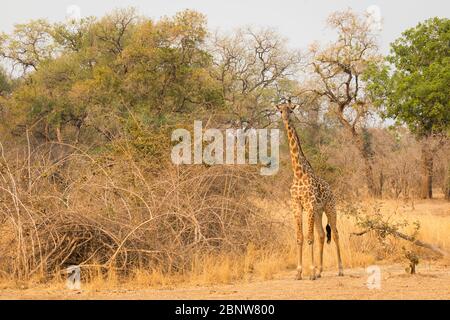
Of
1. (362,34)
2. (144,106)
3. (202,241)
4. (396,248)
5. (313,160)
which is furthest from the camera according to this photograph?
(362,34)

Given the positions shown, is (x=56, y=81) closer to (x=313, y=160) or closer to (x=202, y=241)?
(x=313, y=160)

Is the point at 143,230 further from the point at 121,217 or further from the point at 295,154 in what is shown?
the point at 295,154

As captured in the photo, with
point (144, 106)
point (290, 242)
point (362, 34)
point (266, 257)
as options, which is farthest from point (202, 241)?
point (362, 34)

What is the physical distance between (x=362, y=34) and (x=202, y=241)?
801 inches

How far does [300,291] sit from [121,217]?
2.60 m

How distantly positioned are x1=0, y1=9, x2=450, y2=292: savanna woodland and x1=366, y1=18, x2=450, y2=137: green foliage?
1.8 inches

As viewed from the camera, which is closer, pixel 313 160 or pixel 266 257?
pixel 266 257

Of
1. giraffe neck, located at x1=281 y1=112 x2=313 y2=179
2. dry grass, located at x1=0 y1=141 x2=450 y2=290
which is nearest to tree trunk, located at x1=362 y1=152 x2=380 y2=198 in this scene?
dry grass, located at x1=0 y1=141 x2=450 y2=290

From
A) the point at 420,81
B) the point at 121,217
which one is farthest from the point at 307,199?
the point at 420,81

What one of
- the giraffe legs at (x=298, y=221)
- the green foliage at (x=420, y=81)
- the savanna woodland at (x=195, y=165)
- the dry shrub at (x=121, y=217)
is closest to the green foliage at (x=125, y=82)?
the savanna woodland at (x=195, y=165)

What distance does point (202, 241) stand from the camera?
8703 millimetres

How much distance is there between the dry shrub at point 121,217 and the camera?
26.5 ft

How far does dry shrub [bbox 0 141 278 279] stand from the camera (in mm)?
8086

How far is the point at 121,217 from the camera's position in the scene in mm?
8656
